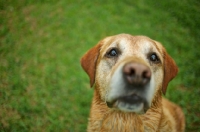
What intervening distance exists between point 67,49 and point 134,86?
481 centimetres

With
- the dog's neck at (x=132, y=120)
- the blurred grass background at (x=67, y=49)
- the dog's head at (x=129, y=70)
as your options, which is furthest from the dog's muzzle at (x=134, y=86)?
the blurred grass background at (x=67, y=49)

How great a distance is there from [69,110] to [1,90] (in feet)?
6.80

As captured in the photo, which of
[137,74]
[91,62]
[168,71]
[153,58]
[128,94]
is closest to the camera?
[137,74]

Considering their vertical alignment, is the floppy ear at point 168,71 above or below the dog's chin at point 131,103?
above

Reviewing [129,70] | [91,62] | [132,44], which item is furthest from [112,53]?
[129,70]

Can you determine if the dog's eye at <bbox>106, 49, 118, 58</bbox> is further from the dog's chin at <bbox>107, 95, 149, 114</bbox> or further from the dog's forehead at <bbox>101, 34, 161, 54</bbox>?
the dog's chin at <bbox>107, 95, 149, 114</bbox>

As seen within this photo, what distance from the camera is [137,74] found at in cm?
224

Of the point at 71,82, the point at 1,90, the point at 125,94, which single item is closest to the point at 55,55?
the point at 71,82

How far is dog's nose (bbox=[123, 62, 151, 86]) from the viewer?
7.35 ft

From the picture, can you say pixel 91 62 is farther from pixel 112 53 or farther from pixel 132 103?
pixel 132 103

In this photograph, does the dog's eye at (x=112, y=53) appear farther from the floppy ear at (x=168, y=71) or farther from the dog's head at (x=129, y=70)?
the floppy ear at (x=168, y=71)

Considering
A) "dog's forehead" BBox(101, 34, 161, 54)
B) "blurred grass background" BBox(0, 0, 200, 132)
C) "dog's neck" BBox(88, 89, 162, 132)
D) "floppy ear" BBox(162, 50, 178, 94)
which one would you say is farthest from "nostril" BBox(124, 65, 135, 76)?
"blurred grass background" BBox(0, 0, 200, 132)

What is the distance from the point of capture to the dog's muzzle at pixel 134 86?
225cm

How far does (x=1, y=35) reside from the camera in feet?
21.7
